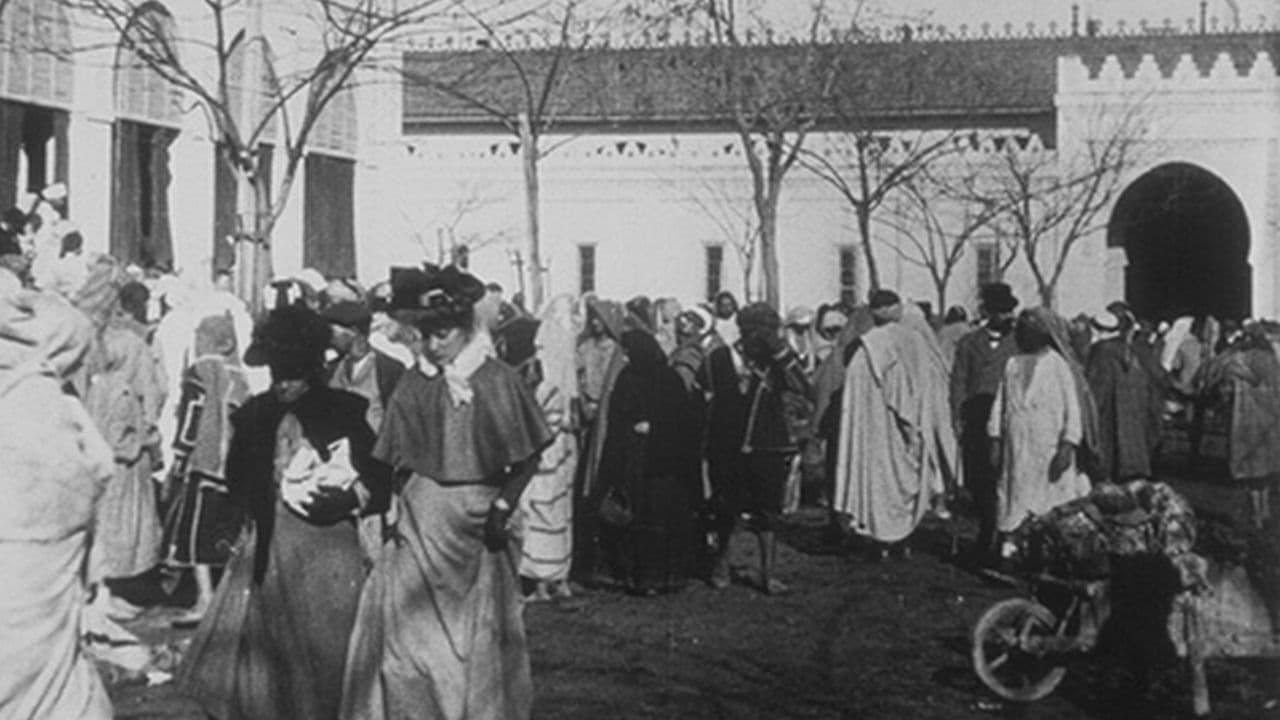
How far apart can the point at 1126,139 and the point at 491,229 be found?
43.8 ft

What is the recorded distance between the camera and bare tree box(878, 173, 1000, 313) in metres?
42.5

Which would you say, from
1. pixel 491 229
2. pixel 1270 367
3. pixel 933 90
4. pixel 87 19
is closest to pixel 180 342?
pixel 1270 367

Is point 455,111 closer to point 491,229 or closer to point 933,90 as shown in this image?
point 491,229

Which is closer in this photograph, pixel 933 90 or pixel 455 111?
pixel 933 90

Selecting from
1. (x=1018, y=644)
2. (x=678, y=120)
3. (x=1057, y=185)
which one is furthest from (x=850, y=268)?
(x=1018, y=644)

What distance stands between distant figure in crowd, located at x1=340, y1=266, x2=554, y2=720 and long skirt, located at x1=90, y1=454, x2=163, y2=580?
410 cm

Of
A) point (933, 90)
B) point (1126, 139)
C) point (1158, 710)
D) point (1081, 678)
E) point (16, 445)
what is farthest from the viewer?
point (933, 90)

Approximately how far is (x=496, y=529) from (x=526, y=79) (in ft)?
62.2

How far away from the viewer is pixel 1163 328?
38.1m

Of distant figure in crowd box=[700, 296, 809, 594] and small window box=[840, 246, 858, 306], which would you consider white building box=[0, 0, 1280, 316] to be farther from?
distant figure in crowd box=[700, 296, 809, 594]

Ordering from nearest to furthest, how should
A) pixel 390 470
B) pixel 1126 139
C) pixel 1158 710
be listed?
pixel 390 470 → pixel 1158 710 → pixel 1126 139

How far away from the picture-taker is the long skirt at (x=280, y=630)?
7129 millimetres

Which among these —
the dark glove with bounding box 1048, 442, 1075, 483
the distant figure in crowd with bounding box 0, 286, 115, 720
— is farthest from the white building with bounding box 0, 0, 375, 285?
the distant figure in crowd with bounding box 0, 286, 115, 720

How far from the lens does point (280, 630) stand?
715cm
